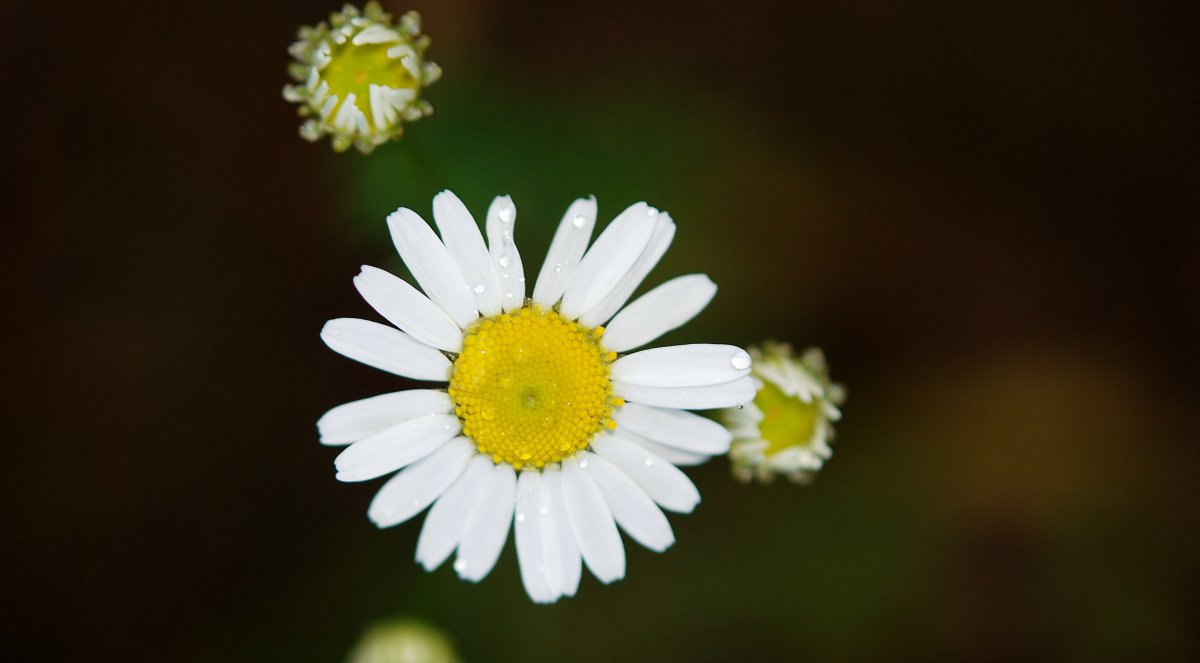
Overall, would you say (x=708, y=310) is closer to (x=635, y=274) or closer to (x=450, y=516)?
(x=635, y=274)

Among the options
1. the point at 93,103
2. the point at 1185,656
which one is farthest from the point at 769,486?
the point at 93,103

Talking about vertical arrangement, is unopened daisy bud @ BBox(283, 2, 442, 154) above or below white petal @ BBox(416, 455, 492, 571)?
above

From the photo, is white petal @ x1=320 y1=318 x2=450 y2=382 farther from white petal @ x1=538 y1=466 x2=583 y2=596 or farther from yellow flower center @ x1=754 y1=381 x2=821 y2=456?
yellow flower center @ x1=754 y1=381 x2=821 y2=456

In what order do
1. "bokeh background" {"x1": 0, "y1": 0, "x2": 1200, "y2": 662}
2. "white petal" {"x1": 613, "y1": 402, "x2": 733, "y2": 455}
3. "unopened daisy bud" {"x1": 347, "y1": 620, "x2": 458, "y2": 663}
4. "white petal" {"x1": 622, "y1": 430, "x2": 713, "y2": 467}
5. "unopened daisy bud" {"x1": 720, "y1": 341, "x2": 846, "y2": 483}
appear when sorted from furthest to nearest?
"bokeh background" {"x1": 0, "y1": 0, "x2": 1200, "y2": 662} → "unopened daisy bud" {"x1": 347, "y1": 620, "x2": 458, "y2": 663} → "unopened daisy bud" {"x1": 720, "y1": 341, "x2": 846, "y2": 483} → "white petal" {"x1": 622, "y1": 430, "x2": 713, "y2": 467} → "white petal" {"x1": 613, "y1": 402, "x2": 733, "y2": 455}

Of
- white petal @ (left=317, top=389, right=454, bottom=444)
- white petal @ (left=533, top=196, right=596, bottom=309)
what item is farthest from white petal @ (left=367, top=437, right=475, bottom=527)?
white petal @ (left=533, top=196, right=596, bottom=309)

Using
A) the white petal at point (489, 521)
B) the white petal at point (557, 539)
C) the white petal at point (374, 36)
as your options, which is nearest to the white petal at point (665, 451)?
the white petal at point (557, 539)

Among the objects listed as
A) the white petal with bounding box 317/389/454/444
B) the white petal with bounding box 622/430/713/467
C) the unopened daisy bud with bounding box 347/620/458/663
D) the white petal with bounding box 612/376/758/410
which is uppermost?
the white petal with bounding box 612/376/758/410
